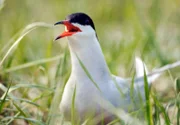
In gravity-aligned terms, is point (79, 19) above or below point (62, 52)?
above

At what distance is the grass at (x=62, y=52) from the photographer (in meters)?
3.14

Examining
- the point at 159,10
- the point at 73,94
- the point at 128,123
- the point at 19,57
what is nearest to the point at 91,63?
the point at 73,94

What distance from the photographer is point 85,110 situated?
123 inches

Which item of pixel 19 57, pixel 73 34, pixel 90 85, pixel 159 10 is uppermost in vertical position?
pixel 73 34

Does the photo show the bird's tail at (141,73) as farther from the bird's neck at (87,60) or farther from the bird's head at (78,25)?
the bird's head at (78,25)

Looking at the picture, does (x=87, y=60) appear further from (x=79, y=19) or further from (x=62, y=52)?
(x=62, y=52)

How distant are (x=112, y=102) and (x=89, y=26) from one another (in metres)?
0.40

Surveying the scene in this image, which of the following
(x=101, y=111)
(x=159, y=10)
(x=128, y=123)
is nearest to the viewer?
(x=128, y=123)

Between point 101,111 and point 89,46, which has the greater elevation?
point 89,46

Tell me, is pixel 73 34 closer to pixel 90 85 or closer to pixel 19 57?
pixel 90 85

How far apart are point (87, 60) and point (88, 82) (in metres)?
0.12

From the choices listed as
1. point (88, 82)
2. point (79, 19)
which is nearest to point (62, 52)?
point (79, 19)

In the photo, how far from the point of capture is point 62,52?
4762mm

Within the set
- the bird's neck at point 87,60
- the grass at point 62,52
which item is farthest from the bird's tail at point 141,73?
the bird's neck at point 87,60
